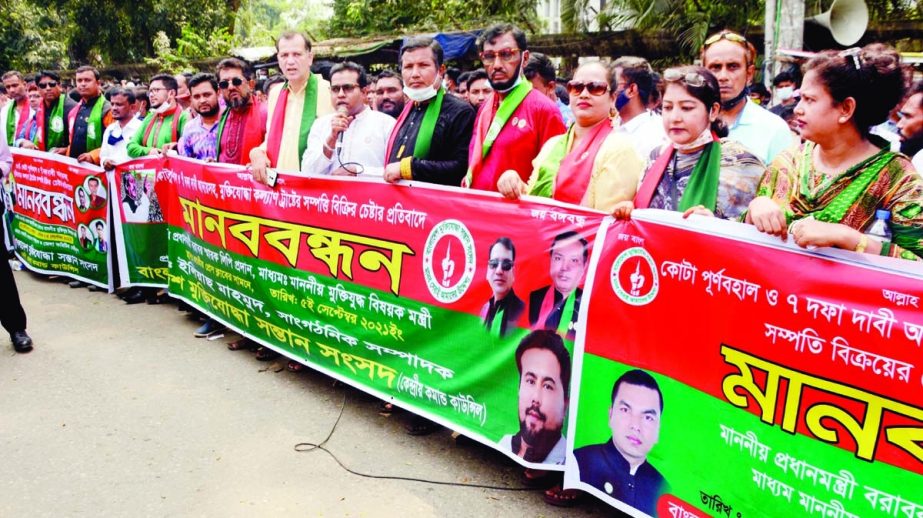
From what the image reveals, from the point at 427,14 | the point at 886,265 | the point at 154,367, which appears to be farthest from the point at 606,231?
the point at 427,14

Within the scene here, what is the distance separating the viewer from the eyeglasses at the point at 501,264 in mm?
3504

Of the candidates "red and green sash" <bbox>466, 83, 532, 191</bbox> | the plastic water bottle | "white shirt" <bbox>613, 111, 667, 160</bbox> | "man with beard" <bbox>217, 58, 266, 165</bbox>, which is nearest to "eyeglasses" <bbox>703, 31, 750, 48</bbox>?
"white shirt" <bbox>613, 111, 667, 160</bbox>

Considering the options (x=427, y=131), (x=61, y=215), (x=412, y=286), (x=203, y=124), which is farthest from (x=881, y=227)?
(x=61, y=215)

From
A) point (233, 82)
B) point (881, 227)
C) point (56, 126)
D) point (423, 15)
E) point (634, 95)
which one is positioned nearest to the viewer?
point (881, 227)

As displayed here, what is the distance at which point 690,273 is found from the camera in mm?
2793

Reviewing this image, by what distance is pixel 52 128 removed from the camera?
8.45 metres

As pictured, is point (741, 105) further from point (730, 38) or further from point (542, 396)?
point (542, 396)

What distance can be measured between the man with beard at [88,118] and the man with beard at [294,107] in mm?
3279

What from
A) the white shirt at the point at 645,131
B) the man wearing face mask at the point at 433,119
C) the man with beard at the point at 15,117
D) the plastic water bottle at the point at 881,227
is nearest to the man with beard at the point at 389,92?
the man wearing face mask at the point at 433,119

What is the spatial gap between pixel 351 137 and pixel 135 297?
3.23 meters

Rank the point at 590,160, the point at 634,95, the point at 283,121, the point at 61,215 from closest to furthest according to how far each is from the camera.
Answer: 1. the point at 590,160
2. the point at 634,95
3. the point at 283,121
4. the point at 61,215

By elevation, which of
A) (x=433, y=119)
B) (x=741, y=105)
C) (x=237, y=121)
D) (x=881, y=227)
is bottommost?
(x=881, y=227)

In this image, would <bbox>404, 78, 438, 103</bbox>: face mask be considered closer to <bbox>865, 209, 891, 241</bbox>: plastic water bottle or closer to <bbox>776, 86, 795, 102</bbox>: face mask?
<bbox>865, 209, 891, 241</bbox>: plastic water bottle

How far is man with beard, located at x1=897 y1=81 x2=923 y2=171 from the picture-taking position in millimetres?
4238
